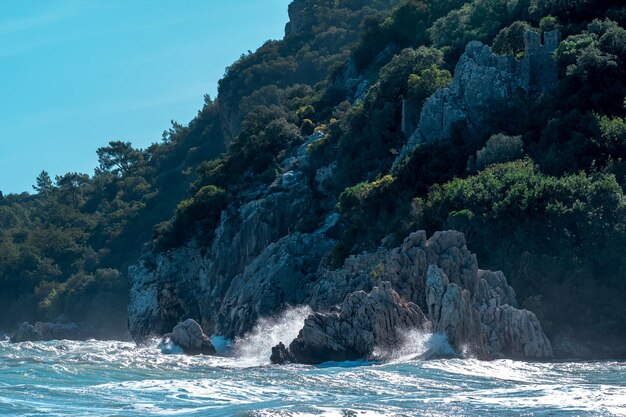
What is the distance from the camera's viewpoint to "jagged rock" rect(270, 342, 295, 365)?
4278 centimetres

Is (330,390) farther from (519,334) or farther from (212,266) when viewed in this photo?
(212,266)

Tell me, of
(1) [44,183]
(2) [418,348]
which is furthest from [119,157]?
(2) [418,348]

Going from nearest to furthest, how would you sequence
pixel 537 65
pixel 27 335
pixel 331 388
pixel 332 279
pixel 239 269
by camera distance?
pixel 331 388
pixel 332 279
pixel 537 65
pixel 239 269
pixel 27 335

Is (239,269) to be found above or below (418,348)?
above

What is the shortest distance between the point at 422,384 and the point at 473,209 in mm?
13343

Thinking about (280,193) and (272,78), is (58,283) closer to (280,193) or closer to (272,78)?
(272,78)

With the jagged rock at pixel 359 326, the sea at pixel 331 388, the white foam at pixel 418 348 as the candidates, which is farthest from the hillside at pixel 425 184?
the sea at pixel 331 388

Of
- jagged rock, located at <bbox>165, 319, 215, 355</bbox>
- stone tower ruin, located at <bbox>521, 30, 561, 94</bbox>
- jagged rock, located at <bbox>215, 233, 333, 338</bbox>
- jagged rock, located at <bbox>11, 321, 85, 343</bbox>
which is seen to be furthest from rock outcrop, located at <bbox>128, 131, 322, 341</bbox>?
jagged rock, located at <bbox>11, 321, 85, 343</bbox>

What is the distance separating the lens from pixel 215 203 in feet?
214

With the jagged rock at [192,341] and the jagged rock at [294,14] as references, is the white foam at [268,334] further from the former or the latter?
the jagged rock at [294,14]

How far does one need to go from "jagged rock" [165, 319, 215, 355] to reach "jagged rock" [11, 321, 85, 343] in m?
28.4

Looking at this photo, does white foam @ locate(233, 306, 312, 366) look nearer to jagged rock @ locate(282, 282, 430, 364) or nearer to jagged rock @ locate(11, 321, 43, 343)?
jagged rock @ locate(282, 282, 430, 364)

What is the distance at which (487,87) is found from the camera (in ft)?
167

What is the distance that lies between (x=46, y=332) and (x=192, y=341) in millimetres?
32309
